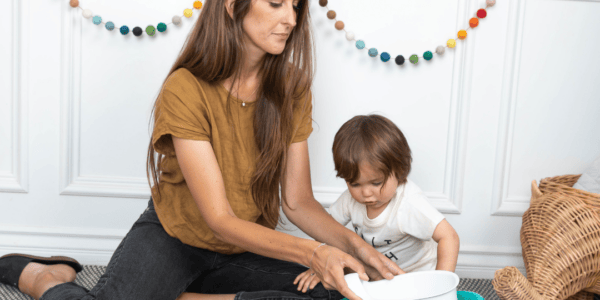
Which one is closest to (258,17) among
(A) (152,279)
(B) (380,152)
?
(B) (380,152)

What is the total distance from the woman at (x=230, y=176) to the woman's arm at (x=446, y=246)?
16 cm

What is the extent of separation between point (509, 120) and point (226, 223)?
989 mm

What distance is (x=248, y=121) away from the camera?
3.51ft

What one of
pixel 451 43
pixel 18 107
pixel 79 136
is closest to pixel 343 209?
pixel 451 43

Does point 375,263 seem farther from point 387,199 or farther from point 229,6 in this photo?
point 229,6

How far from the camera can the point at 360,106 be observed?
4.79 feet

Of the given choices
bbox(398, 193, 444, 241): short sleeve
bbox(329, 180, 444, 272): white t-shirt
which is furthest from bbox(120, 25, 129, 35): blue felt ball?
bbox(398, 193, 444, 241): short sleeve

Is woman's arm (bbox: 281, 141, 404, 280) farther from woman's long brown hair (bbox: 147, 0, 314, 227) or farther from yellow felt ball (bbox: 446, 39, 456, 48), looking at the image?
yellow felt ball (bbox: 446, 39, 456, 48)

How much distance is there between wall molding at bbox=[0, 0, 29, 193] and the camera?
1.41 metres

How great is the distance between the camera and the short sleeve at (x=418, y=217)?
1.05 m

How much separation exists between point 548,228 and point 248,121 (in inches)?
30.5

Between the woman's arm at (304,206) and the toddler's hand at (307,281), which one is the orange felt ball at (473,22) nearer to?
the woman's arm at (304,206)

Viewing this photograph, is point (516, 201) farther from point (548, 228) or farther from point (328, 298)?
point (328, 298)

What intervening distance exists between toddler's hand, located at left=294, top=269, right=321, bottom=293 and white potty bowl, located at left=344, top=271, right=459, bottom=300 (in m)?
0.19
